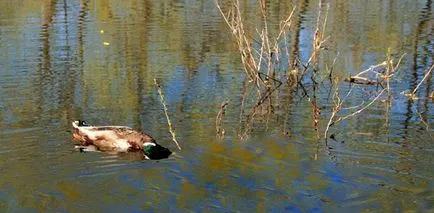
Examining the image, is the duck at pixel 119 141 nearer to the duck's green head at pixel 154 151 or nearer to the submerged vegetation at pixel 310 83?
the duck's green head at pixel 154 151

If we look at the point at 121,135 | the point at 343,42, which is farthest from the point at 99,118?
the point at 343,42

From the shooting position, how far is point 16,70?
15359mm

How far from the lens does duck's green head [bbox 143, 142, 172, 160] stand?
30.9 feet

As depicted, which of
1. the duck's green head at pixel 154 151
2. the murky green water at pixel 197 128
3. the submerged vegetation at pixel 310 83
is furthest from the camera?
the submerged vegetation at pixel 310 83

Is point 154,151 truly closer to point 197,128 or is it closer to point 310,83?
point 197,128

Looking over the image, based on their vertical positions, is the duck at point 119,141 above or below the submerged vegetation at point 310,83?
below

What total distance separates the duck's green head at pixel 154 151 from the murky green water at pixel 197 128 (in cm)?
15

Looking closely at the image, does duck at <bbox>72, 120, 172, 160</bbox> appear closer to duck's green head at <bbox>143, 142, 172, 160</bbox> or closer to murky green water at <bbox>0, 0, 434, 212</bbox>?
duck's green head at <bbox>143, 142, 172, 160</bbox>

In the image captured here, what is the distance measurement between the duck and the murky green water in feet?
0.51

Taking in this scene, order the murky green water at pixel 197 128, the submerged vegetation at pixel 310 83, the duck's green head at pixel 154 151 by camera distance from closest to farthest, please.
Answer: the murky green water at pixel 197 128 → the duck's green head at pixel 154 151 → the submerged vegetation at pixel 310 83

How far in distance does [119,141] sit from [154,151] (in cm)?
57

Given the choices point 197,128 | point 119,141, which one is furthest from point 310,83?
point 119,141

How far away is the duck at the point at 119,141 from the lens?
9.48m

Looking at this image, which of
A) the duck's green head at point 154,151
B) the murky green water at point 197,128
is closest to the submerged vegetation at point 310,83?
the murky green water at point 197,128
